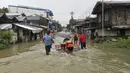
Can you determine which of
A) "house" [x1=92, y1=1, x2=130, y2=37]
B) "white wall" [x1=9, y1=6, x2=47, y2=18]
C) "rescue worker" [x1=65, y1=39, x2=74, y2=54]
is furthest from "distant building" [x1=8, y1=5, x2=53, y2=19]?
"rescue worker" [x1=65, y1=39, x2=74, y2=54]

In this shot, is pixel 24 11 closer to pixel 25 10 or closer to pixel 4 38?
pixel 25 10

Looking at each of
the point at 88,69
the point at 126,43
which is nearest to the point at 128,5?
the point at 126,43

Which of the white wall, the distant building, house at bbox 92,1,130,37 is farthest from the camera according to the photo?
the distant building

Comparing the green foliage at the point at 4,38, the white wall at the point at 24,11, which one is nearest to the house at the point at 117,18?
the green foliage at the point at 4,38

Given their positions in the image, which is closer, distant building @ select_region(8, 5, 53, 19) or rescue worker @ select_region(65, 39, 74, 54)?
rescue worker @ select_region(65, 39, 74, 54)

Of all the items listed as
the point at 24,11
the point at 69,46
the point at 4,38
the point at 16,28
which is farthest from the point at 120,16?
the point at 24,11

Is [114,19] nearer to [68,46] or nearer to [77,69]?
[68,46]

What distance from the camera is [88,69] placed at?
34.3 ft

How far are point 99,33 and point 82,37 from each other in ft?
53.8

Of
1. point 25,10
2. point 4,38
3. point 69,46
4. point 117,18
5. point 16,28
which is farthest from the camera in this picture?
point 25,10

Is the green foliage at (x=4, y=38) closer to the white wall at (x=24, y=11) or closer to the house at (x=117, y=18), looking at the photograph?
the house at (x=117, y=18)

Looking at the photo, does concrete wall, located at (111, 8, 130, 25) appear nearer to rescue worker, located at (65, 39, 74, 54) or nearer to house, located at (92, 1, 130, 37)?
house, located at (92, 1, 130, 37)

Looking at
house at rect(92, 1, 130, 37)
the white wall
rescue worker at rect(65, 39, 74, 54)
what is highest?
the white wall

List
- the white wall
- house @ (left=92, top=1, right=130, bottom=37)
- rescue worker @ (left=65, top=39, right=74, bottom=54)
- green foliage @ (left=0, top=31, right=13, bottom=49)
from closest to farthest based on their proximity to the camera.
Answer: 1. rescue worker @ (left=65, top=39, right=74, bottom=54)
2. green foliage @ (left=0, top=31, right=13, bottom=49)
3. house @ (left=92, top=1, right=130, bottom=37)
4. the white wall
